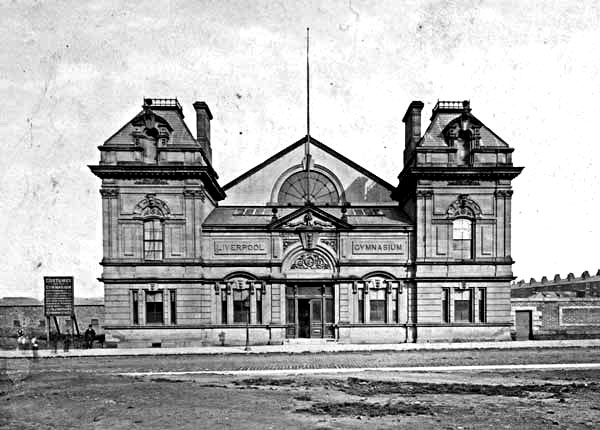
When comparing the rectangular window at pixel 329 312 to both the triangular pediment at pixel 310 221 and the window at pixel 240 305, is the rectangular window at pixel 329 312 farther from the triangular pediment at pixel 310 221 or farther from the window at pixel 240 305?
the window at pixel 240 305

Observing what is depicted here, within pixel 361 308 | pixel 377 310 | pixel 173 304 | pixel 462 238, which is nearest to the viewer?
pixel 173 304

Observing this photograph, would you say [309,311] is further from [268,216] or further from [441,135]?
[441,135]

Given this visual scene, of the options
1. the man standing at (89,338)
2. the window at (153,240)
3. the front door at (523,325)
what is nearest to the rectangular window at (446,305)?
the front door at (523,325)

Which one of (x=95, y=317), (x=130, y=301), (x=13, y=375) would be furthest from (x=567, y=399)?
(x=95, y=317)

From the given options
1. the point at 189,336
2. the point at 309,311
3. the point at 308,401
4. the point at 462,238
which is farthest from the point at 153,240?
the point at 308,401

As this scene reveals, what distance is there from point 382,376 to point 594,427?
7.29m

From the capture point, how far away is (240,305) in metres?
29.5

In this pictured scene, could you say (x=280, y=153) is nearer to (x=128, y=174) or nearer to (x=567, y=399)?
(x=128, y=174)

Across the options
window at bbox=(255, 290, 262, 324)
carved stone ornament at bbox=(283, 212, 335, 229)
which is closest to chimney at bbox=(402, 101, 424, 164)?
carved stone ornament at bbox=(283, 212, 335, 229)

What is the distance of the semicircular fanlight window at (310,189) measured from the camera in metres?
34.9

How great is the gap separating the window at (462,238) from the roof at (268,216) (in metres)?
2.67

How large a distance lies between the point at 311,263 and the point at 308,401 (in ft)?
58.8

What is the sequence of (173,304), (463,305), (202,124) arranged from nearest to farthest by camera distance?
(173,304)
(463,305)
(202,124)

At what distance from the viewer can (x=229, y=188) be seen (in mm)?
35562
